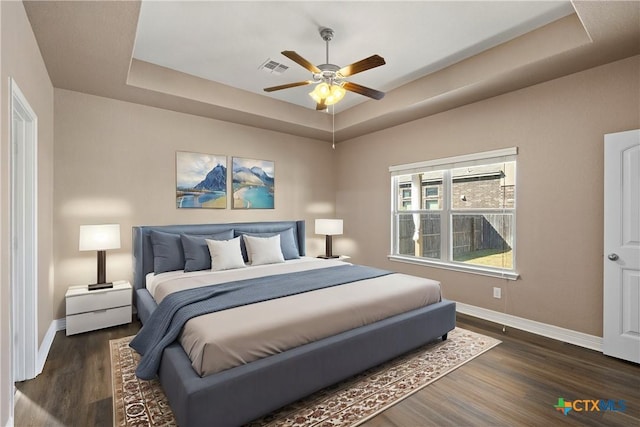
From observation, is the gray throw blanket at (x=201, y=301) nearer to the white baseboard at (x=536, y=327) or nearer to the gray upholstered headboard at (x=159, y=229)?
the gray upholstered headboard at (x=159, y=229)

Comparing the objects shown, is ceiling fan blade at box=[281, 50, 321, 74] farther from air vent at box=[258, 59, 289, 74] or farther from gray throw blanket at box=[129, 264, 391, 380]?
gray throw blanket at box=[129, 264, 391, 380]

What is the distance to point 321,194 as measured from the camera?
5746 mm

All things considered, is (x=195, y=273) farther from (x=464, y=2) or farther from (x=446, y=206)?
(x=464, y=2)

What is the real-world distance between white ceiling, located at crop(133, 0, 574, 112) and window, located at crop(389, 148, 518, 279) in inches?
51.7

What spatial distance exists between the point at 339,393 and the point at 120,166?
3.46 m

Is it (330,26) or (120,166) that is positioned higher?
(330,26)

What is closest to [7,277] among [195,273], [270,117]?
[195,273]

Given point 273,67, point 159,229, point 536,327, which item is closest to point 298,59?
point 273,67

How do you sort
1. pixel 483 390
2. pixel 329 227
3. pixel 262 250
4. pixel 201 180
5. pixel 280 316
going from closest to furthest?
1. pixel 280 316
2. pixel 483 390
3. pixel 262 250
4. pixel 201 180
5. pixel 329 227

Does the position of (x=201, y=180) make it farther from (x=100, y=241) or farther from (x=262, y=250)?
(x=100, y=241)

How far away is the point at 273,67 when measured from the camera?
3512mm

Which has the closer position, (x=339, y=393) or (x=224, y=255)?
(x=339, y=393)

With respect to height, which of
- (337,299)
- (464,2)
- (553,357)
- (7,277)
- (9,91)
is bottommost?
(553,357)

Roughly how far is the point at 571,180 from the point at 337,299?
2.58 m
